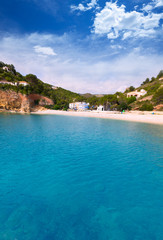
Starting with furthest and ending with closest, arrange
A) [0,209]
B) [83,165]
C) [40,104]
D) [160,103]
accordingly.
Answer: [40,104] < [160,103] < [83,165] < [0,209]

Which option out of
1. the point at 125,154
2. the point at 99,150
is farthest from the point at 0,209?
the point at 125,154

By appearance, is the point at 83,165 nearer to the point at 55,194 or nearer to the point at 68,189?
the point at 68,189

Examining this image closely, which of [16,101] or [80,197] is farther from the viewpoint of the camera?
[16,101]

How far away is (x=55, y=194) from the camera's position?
6883 millimetres

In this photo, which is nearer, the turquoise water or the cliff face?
the turquoise water

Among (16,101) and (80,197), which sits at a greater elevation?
(16,101)

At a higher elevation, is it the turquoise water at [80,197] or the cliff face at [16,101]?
the cliff face at [16,101]

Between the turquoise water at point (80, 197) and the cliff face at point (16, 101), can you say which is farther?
the cliff face at point (16, 101)

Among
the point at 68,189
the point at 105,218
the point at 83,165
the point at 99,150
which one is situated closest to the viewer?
the point at 105,218

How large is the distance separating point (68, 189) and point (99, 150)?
687cm

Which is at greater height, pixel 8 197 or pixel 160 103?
pixel 160 103

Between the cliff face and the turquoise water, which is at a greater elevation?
the cliff face

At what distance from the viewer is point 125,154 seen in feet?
41.3

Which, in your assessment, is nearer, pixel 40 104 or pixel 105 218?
pixel 105 218
